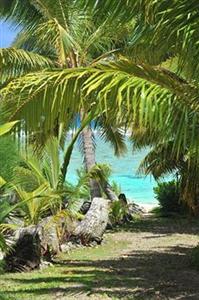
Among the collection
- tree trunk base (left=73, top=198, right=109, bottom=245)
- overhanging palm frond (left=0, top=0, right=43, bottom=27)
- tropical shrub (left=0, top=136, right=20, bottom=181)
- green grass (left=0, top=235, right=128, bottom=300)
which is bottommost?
green grass (left=0, top=235, right=128, bottom=300)

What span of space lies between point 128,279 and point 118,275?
0.35 meters

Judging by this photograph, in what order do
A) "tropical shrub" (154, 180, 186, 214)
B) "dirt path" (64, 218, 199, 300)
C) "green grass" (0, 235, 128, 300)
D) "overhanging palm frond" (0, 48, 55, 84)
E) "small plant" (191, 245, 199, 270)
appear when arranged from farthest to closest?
"tropical shrub" (154, 180, 186, 214), "overhanging palm frond" (0, 48, 55, 84), "small plant" (191, 245, 199, 270), "dirt path" (64, 218, 199, 300), "green grass" (0, 235, 128, 300)

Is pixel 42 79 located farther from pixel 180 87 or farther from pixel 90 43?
pixel 90 43

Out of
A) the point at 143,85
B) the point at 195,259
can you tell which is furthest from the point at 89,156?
the point at 143,85

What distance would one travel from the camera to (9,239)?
955 centimetres

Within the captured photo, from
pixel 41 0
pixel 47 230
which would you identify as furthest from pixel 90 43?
pixel 47 230

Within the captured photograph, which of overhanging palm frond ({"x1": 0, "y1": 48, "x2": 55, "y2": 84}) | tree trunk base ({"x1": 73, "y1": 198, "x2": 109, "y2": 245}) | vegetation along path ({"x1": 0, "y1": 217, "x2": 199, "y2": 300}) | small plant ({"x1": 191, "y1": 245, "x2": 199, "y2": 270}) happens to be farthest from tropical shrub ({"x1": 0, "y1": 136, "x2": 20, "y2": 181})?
small plant ({"x1": 191, "y1": 245, "x2": 199, "y2": 270})

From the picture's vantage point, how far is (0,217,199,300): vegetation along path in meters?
7.23

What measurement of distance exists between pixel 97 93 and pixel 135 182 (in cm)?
5310

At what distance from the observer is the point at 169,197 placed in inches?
832

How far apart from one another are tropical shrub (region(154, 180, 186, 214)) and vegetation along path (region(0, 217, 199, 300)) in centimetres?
736

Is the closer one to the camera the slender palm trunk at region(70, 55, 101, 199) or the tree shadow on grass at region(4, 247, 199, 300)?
the tree shadow on grass at region(4, 247, 199, 300)

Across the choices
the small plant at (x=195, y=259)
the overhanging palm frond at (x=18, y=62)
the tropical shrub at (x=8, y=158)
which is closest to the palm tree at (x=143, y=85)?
the small plant at (x=195, y=259)

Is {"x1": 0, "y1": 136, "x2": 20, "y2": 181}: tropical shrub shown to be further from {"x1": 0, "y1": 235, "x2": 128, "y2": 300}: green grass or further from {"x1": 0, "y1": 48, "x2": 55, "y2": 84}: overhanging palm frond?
{"x1": 0, "y1": 235, "x2": 128, "y2": 300}: green grass
